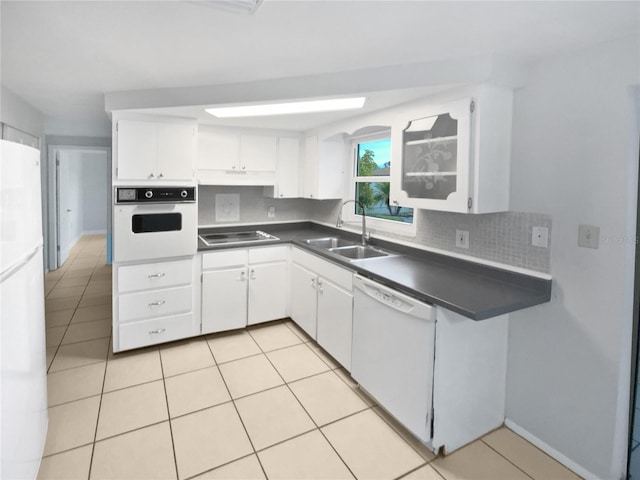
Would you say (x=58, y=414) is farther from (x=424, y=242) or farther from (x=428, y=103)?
(x=428, y=103)

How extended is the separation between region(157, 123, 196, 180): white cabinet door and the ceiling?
1.78ft

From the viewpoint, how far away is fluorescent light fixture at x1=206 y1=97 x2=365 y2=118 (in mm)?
2534

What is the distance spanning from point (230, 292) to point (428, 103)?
226 centimetres

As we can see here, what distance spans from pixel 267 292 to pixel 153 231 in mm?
1158

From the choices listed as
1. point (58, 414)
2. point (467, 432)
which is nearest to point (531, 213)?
point (467, 432)

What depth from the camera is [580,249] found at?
6.03 ft

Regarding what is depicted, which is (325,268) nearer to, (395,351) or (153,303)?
(395,351)

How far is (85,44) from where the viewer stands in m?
1.89

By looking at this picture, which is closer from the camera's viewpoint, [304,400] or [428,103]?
[428,103]

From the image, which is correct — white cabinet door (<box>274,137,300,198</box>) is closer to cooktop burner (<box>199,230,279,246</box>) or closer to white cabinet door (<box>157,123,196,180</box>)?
cooktop burner (<box>199,230,279,246</box>)

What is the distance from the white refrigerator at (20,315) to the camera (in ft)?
4.19

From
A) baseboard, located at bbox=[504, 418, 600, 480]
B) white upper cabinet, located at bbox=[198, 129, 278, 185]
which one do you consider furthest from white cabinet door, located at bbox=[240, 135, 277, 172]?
baseboard, located at bbox=[504, 418, 600, 480]

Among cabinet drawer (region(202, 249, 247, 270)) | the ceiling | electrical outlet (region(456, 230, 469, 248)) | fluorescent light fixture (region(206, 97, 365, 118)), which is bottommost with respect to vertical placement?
cabinet drawer (region(202, 249, 247, 270))

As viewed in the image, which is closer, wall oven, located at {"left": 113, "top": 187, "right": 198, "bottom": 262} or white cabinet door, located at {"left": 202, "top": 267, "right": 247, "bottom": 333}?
wall oven, located at {"left": 113, "top": 187, "right": 198, "bottom": 262}
